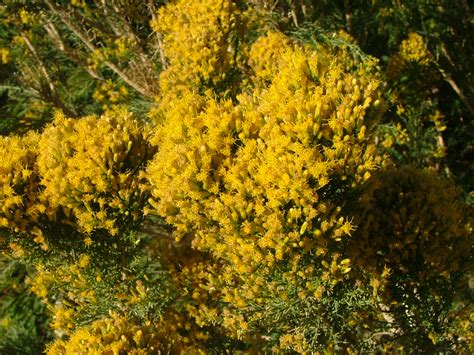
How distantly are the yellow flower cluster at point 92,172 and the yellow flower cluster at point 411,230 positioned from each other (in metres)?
1.57

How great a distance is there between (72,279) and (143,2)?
3.41 metres

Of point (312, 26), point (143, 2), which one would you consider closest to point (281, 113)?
point (312, 26)

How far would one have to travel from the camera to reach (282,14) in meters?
5.47

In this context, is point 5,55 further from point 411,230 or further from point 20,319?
point 411,230

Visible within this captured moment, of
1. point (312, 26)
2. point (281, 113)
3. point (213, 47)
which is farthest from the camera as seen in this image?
point (312, 26)

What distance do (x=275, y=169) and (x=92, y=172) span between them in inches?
48.7

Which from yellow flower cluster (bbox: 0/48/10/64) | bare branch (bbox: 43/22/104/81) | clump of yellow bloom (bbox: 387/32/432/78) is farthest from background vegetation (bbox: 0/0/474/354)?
yellow flower cluster (bbox: 0/48/10/64)

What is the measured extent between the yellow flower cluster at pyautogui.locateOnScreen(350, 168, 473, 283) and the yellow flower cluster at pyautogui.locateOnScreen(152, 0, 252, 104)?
1.64 metres

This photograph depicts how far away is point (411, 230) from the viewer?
3.52 metres

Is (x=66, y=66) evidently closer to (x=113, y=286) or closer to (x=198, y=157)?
(x=113, y=286)

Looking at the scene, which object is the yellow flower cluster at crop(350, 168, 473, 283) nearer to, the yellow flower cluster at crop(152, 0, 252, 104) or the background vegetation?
the background vegetation

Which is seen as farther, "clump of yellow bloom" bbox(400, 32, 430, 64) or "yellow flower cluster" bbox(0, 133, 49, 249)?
"clump of yellow bloom" bbox(400, 32, 430, 64)

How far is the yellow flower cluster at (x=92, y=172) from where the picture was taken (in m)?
3.19

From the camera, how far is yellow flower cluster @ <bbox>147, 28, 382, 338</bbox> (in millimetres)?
2639
